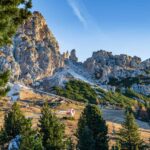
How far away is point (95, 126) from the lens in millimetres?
71500

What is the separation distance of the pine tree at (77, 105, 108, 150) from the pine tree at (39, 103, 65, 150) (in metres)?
13.4

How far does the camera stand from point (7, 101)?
186 m

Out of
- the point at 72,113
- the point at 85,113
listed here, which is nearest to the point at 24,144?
the point at 85,113

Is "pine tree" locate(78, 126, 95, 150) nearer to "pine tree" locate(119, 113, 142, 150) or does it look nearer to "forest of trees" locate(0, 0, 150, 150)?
"forest of trees" locate(0, 0, 150, 150)

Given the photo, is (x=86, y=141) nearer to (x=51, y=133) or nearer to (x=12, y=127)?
(x=51, y=133)

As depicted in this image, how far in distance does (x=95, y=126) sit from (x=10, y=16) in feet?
175

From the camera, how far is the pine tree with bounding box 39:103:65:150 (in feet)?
174

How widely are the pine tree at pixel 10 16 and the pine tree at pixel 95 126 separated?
157 ft

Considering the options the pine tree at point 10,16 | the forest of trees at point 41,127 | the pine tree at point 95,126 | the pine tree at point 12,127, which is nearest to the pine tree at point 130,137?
the forest of trees at point 41,127

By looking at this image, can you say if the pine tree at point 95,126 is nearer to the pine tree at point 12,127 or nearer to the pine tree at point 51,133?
the pine tree at point 51,133

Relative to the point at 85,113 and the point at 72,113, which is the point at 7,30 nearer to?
the point at 85,113

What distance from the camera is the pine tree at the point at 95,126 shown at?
6794 centimetres

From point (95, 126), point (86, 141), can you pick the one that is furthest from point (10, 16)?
point (95, 126)

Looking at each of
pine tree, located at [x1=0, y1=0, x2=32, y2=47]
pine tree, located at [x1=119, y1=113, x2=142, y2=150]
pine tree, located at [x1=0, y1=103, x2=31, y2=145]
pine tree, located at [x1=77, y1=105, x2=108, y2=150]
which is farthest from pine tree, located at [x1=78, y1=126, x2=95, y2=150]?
pine tree, located at [x1=0, y1=0, x2=32, y2=47]
